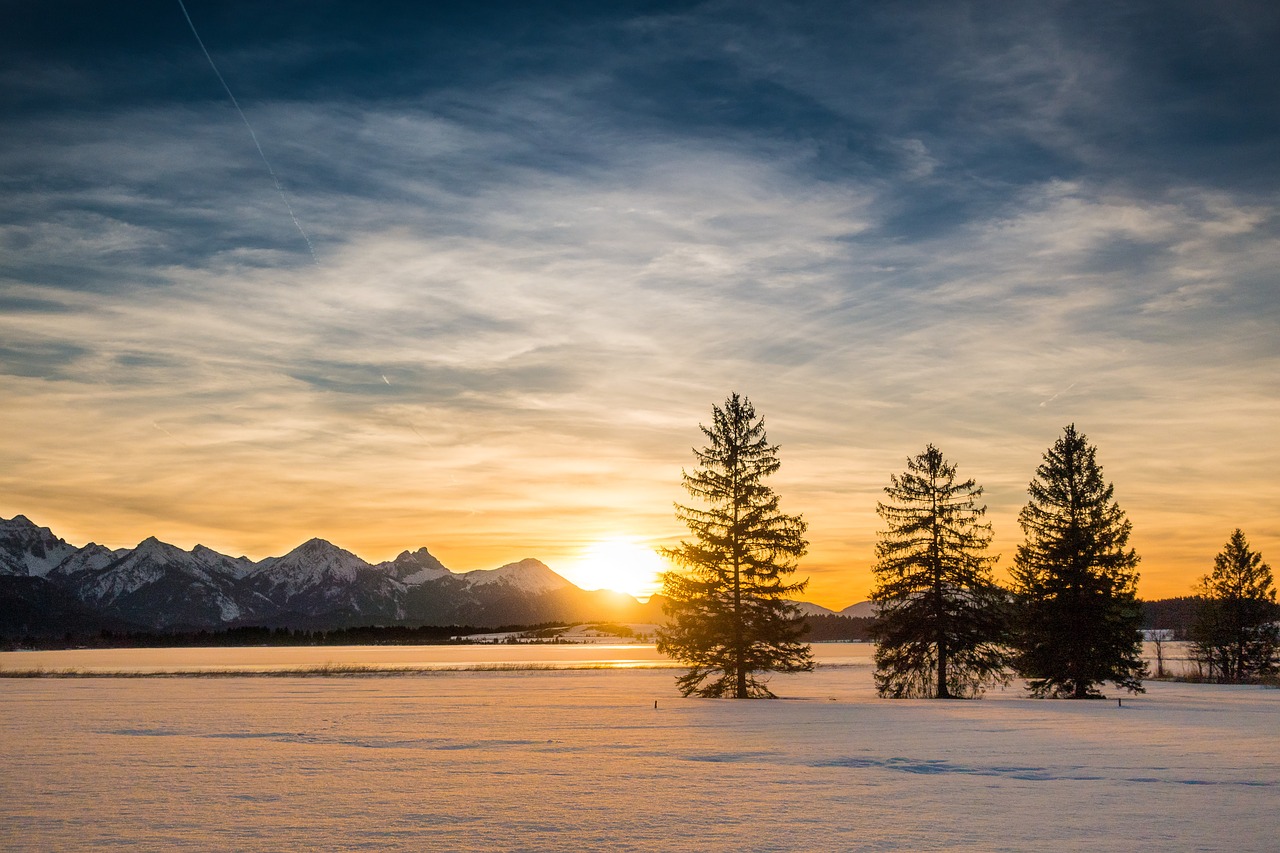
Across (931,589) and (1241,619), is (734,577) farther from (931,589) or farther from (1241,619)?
(1241,619)

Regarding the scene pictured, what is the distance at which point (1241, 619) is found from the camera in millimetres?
80000

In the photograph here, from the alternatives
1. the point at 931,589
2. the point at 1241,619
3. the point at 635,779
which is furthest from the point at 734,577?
the point at 1241,619

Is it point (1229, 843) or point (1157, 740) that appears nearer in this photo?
point (1229, 843)

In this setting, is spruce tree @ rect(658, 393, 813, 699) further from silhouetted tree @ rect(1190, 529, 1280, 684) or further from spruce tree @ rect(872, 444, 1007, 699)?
silhouetted tree @ rect(1190, 529, 1280, 684)

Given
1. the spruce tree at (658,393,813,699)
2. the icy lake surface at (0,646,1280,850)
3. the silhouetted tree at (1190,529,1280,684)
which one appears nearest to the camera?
the icy lake surface at (0,646,1280,850)

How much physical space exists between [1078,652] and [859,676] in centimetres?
3628

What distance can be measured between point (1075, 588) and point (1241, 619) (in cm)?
3910

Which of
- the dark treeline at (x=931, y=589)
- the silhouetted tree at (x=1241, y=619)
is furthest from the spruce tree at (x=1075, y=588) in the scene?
the silhouetted tree at (x=1241, y=619)

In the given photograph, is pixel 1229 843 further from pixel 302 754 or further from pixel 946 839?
pixel 302 754

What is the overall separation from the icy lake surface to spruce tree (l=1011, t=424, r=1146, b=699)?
10.1 meters

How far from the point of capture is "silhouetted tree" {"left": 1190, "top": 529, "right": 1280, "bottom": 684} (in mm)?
79812

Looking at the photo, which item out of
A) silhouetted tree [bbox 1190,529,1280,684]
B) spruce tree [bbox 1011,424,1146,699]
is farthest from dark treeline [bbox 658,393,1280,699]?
silhouetted tree [bbox 1190,529,1280,684]

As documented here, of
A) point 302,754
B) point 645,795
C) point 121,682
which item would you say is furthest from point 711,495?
point 121,682

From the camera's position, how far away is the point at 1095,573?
5225 centimetres
